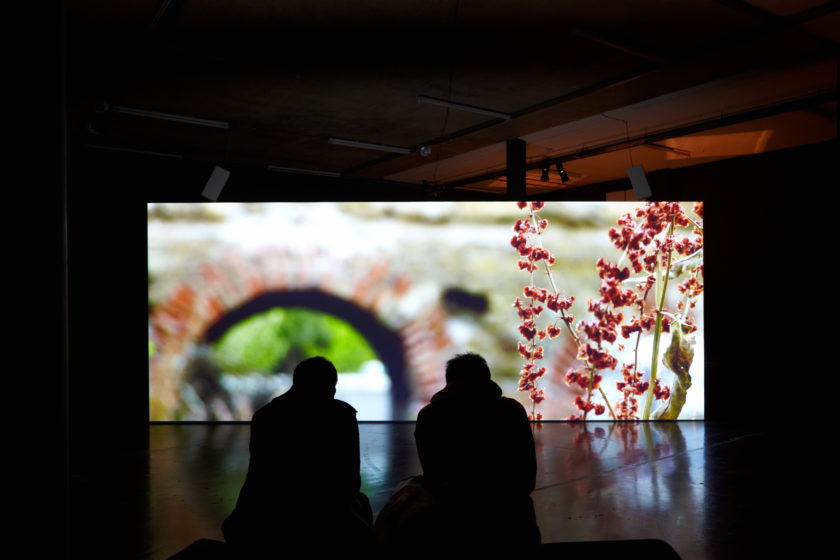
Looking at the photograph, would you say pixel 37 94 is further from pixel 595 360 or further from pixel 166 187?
pixel 166 187

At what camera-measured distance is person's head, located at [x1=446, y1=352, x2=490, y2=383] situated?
2.21 meters

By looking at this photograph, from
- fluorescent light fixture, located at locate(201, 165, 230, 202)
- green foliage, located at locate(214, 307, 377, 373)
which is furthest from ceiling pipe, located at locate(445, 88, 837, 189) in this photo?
fluorescent light fixture, located at locate(201, 165, 230, 202)

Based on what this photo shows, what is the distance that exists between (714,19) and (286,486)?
3967 mm

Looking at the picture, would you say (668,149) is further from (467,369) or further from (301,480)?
(301,480)

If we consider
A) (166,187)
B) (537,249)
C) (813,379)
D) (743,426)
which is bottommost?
(743,426)

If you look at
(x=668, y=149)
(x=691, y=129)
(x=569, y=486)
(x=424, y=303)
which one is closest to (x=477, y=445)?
(x=569, y=486)

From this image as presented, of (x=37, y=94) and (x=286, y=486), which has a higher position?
(x=37, y=94)

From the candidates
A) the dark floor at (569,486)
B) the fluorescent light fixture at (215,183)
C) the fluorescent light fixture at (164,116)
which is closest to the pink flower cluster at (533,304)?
the dark floor at (569,486)

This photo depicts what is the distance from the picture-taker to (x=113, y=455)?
4.78m

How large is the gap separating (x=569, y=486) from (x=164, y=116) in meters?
5.05

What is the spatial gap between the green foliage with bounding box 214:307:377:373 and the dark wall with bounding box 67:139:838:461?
83cm

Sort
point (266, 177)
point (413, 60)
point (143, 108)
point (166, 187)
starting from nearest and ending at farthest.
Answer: point (413, 60)
point (143, 108)
point (166, 187)
point (266, 177)

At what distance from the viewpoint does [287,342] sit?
227 inches

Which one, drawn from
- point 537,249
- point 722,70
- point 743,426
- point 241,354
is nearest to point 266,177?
point 241,354
